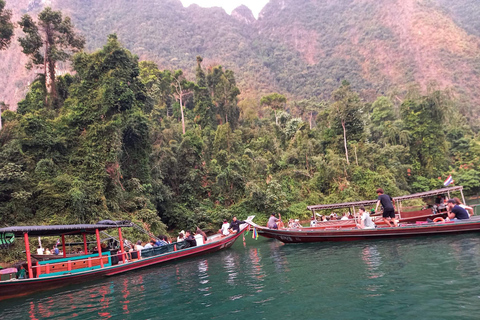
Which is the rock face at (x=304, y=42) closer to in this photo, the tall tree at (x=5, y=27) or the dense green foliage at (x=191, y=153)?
the dense green foliage at (x=191, y=153)

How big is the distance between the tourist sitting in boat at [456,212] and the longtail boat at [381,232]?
0.25 meters

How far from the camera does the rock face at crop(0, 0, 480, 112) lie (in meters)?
89.9

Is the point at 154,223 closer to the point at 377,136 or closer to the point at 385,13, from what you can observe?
the point at 377,136

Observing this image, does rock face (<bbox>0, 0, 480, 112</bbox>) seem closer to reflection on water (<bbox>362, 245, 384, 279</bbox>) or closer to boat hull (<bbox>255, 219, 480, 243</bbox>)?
boat hull (<bbox>255, 219, 480, 243</bbox>)

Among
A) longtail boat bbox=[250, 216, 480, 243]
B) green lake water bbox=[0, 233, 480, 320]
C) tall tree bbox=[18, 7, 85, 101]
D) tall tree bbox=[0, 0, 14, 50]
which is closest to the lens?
green lake water bbox=[0, 233, 480, 320]

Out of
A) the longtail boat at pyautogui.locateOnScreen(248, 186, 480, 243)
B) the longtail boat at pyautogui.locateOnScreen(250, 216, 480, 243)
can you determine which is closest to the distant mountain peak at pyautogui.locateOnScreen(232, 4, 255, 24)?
the longtail boat at pyautogui.locateOnScreen(248, 186, 480, 243)

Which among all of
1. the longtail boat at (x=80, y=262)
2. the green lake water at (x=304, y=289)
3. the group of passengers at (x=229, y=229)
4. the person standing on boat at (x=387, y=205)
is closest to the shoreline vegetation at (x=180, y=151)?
the group of passengers at (x=229, y=229)

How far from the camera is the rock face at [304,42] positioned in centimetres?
8994

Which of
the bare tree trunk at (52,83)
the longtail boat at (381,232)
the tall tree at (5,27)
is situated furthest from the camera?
the bare tree trunk at (52,83)

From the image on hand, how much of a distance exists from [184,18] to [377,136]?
109 m

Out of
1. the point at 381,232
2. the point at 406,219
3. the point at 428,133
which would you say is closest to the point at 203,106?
the point at 428,133

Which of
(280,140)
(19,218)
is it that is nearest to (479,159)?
(280,140)

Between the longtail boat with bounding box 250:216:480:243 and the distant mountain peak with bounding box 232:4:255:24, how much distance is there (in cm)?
14242

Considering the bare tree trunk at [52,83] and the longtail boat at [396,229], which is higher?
the bare tree trunk at [52,83]
